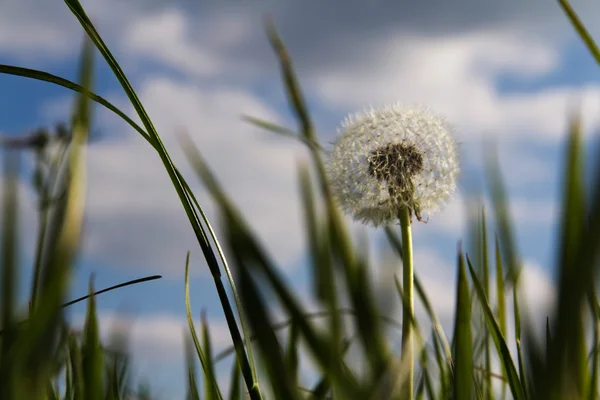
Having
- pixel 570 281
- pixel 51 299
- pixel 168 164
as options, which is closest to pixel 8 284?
pixel 51 299

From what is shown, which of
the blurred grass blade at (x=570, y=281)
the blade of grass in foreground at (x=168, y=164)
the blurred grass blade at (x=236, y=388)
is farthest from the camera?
the blurred grass blade at (x=236, y=388)

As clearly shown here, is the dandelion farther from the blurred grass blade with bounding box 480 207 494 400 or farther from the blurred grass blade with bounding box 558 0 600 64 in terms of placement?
the blurred grass blade with bounding box 558 0 600 64

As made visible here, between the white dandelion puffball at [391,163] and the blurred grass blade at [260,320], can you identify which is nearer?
the blurred grass blade at [260,320]

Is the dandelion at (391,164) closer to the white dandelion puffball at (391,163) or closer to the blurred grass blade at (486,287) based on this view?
the white dandelion puffball at (391,163)

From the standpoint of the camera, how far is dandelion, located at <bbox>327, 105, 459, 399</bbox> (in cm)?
161

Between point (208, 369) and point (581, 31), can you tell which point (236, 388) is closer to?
point (208, 369)

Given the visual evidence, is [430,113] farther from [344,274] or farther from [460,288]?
[344,274]

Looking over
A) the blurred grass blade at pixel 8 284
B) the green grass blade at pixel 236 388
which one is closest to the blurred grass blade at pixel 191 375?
the green grass blade at pixel 236 388

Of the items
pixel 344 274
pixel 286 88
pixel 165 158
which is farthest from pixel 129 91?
pixel 344 274

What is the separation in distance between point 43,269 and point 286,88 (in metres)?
0.20

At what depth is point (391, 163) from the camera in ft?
5.52

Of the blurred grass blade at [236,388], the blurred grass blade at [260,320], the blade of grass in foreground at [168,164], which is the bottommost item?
the blurred grass blade at [236,388]

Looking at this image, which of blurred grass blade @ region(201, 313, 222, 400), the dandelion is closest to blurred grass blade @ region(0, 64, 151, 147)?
blurred grass blade @ region(201, 313, 222, 400)

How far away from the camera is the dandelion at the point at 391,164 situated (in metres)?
1.61
